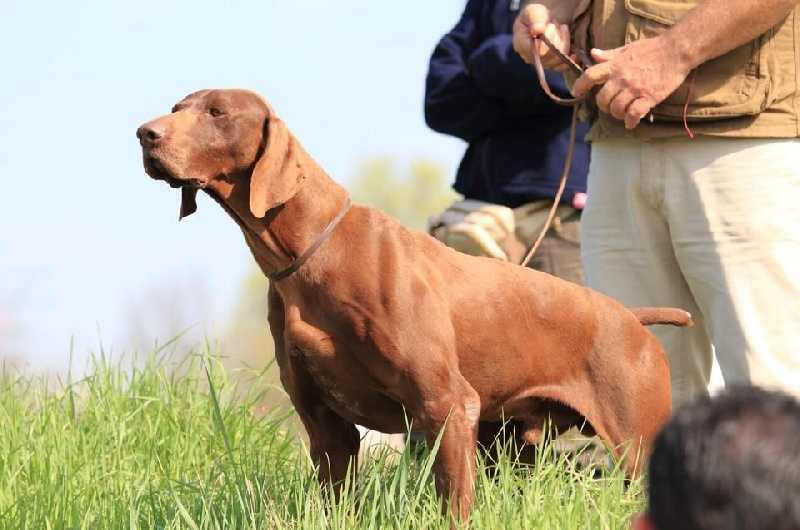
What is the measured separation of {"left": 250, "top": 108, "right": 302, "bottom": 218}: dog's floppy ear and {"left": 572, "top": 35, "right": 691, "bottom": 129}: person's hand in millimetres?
911

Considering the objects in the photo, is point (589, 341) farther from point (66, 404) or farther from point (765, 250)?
point (66, 404)

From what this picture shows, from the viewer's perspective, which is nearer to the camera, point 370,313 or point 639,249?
point 370,313

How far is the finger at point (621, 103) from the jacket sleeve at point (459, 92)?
151 centimetres

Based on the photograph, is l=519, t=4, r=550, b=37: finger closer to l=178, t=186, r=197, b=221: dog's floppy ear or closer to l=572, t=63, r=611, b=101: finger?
l=572, t=63, r=611, b=101: finger

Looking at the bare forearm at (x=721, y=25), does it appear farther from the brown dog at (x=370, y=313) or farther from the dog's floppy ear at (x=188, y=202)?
the dog's floppy ear at (x=188, y=202)

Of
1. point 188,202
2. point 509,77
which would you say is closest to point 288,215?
point 188,202

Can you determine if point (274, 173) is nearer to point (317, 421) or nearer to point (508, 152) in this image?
point (317, 421)

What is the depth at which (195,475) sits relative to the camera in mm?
4422

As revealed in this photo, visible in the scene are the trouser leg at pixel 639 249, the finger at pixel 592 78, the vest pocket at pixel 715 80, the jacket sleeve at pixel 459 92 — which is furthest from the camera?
the jacket sleeve at pixel 459 92

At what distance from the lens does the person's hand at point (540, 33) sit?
412cm

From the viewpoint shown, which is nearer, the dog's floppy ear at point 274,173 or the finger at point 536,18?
the dog's floppy ear at point 274,173

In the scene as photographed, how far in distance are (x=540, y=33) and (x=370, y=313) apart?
45.7 inches

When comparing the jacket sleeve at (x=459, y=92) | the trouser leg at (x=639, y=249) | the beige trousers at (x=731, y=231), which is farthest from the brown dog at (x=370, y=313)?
the jacket sleeve at (x=459, y=92)

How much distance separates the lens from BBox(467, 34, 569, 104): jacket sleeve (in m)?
5.02
